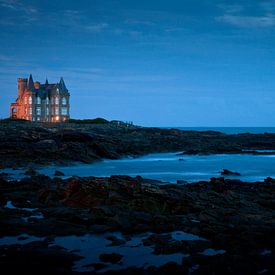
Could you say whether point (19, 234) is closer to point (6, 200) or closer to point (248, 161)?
point (6, 200)

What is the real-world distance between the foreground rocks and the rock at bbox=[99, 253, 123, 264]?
2cm

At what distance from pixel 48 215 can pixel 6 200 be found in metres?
2.74

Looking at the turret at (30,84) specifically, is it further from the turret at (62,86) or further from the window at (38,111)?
the turret at (62,86)

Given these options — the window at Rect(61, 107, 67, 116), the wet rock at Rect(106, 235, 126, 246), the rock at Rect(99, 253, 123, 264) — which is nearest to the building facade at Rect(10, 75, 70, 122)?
the window at Rect(61, 107, 67, 116)

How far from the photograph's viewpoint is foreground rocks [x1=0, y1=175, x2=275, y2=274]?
754 cm

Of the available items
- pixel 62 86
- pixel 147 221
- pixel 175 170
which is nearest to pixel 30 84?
pixel 62 86

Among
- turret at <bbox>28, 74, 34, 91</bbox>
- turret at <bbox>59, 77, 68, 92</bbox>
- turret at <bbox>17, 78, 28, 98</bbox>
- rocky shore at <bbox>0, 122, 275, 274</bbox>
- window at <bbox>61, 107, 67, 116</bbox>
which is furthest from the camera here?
turret at <bbox>59, 77, 68, 92</bbox>

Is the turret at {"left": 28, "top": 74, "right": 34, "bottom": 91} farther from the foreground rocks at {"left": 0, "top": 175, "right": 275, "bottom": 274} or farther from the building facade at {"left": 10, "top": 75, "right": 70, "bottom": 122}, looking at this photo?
the foreground rocks at {"left": 0, "top": 175, "right": 275, "bottom": 274}

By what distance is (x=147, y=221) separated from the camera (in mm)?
10422

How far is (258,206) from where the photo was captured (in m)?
12.6

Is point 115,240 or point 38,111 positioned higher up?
point 38,111

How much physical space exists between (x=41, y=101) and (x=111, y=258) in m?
99.9

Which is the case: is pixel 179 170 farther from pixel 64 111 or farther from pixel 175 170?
pixel 64 111

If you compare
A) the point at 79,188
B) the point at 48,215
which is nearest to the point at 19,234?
the point at 48,215
